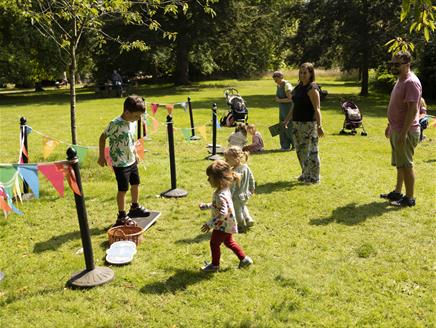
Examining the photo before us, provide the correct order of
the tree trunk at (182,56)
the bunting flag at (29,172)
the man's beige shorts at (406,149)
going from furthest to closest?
the tree trunk at (182,56)
the man's beige shorts at (406,149)
the bunting flag at (29,172)

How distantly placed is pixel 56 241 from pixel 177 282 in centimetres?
202

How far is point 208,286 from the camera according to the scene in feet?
14.5

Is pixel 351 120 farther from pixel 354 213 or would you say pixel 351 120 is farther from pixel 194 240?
pixel 194 240

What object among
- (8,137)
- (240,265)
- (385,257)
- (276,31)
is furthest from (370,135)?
(276,31)

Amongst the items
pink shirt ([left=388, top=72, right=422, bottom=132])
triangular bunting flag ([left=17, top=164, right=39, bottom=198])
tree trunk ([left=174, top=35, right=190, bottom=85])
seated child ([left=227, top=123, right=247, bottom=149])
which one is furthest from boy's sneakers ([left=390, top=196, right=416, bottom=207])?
tree trunk ([left=174, top=35, right=190, bottom=85])

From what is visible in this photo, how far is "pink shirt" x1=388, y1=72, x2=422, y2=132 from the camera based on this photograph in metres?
5.93

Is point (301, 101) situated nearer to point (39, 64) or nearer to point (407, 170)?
point (407, 170)

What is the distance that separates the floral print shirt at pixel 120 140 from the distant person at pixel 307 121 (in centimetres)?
312

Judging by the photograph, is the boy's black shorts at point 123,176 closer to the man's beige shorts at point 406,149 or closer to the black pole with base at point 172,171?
the black pole with base at point 172,171

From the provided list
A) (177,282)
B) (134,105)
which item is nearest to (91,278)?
(177,282)

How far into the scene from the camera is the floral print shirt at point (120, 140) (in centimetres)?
559

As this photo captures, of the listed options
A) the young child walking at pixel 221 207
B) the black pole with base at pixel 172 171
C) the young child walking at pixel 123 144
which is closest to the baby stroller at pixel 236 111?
the black pole with base at pixel 172 171

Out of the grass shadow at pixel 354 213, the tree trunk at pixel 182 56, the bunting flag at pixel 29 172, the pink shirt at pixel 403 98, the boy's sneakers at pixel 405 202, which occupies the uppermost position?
the tree trunk at pixel 182 56

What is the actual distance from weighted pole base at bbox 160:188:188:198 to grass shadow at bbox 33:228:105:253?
1.58 m
